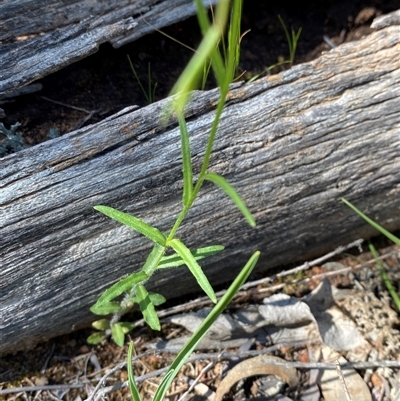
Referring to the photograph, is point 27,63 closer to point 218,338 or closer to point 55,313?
point 55,313

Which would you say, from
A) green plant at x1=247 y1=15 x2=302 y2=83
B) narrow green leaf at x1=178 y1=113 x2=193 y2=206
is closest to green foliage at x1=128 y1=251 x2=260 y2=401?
narrow green leaf at x1=178 y1=113 x2=193 y2=206

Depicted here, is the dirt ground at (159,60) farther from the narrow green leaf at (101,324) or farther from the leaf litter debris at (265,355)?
the leaf litter debris at (265,355)

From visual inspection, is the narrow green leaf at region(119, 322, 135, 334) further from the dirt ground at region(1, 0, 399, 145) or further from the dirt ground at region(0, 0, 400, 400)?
the dirt ground at region(1, 0, 399, 145)

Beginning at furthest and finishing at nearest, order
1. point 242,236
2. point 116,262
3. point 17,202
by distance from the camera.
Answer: point 242,236, point 116,262, point 17,202

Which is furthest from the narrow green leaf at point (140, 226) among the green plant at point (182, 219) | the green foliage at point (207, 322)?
the green foliage at point (207, 322)

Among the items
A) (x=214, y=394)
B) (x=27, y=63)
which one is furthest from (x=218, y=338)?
(x=27, y=63)

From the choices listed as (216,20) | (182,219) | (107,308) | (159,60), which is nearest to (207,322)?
(182,219)
